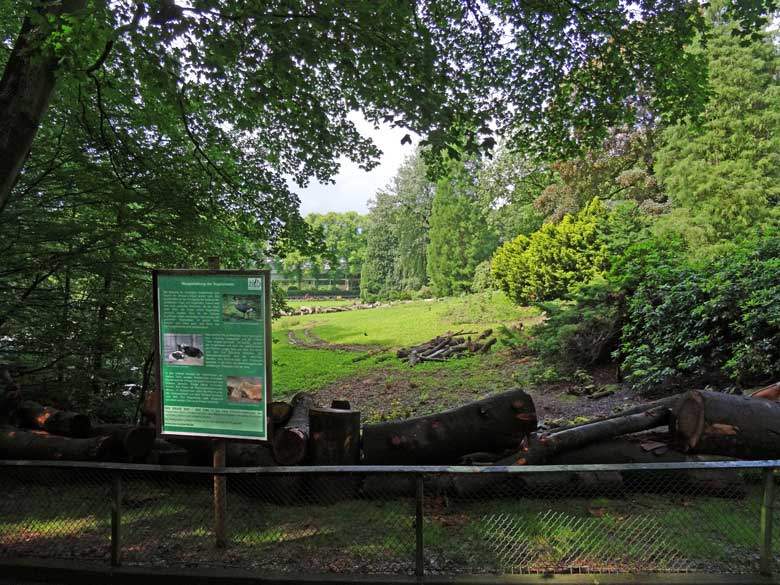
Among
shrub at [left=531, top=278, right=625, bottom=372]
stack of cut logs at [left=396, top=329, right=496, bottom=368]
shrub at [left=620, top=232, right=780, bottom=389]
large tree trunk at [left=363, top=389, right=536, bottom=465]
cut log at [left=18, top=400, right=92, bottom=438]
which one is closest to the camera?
large tree trunk at [left=363, top=389, right=536, bottom=465]

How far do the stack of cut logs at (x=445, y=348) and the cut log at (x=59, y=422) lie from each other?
11.5 meters

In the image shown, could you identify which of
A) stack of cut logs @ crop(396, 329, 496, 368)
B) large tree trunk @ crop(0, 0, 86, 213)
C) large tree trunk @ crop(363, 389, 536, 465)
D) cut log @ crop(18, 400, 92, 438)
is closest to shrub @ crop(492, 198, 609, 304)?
stack of cut logs @ crop(396, 329, 496, 368)

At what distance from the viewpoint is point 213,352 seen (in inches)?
142

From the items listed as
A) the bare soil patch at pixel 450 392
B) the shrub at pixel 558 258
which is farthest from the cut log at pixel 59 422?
the shrub at pixel 558 258

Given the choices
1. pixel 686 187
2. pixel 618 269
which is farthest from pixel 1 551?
pixel 686 187

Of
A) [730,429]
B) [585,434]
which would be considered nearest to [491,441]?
[585,434]

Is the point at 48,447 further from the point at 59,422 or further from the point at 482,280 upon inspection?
the point at 482,280

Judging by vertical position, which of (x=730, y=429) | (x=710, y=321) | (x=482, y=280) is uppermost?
(x=482, y=280)

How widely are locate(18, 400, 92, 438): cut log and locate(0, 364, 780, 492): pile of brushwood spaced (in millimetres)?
380

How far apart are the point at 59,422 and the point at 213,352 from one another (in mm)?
2752

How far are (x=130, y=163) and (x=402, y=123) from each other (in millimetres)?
3789

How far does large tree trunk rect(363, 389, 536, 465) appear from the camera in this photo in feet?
14.1

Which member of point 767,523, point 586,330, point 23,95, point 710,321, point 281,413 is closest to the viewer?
point 767,523

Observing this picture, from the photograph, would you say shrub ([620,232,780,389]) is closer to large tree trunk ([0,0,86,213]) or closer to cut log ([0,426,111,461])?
cut log ([0,426,111,461])
